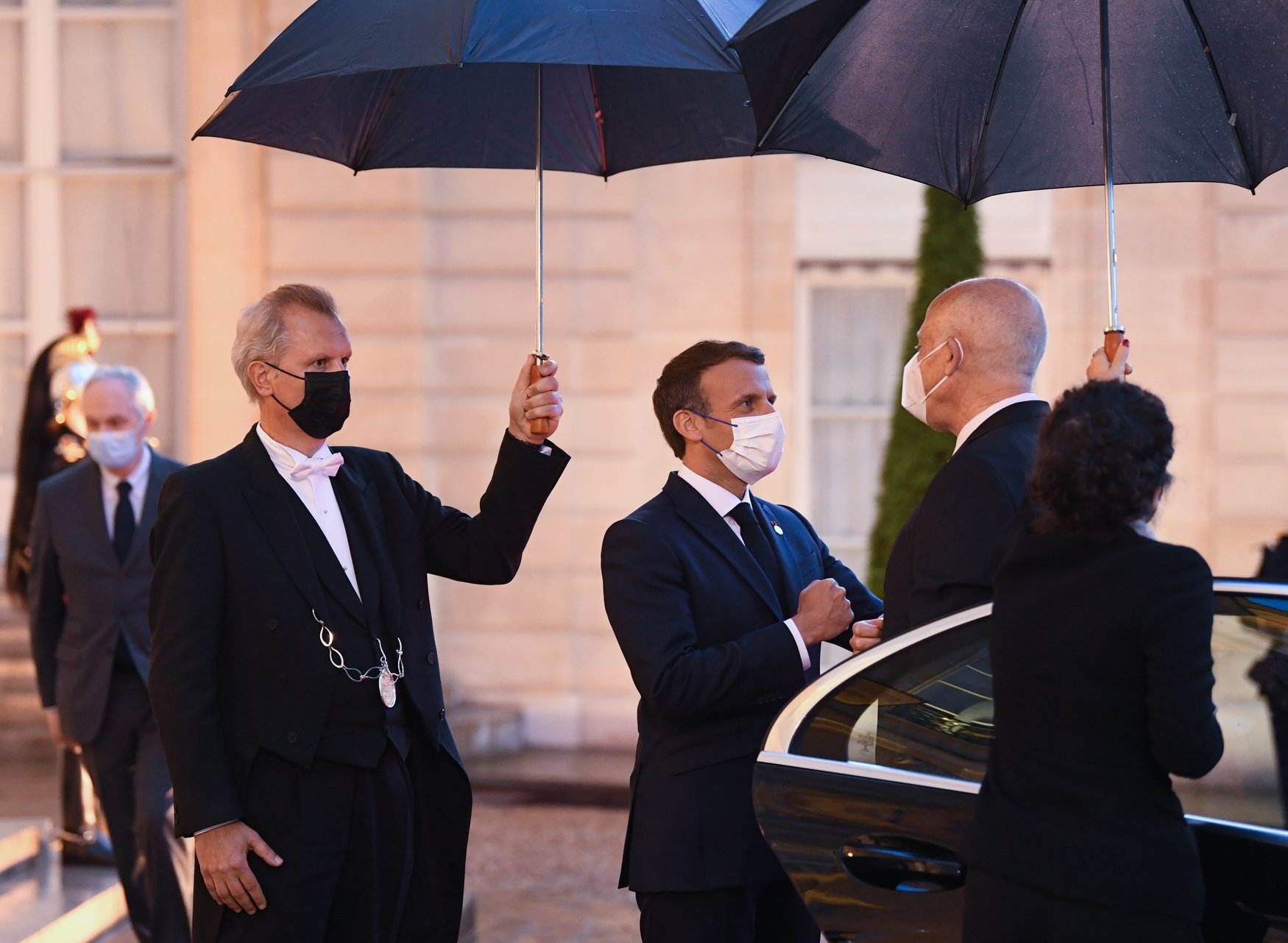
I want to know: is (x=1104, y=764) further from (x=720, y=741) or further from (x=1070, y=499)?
(x=720, y=741)

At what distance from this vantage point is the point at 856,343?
10055 millimetres

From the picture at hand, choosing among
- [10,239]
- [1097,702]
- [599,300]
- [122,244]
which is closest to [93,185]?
[122,244]

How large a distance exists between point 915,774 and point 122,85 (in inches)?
364

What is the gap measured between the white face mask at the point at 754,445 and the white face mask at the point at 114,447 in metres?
3.02

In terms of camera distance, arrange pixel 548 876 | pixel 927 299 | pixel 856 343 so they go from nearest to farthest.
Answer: pixel 548 876 < pixel 927 299 < pixel 856 343

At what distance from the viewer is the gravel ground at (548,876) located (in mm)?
5805

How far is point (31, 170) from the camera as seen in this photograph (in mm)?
10539

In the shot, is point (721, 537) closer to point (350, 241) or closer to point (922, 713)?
point (922, 713)

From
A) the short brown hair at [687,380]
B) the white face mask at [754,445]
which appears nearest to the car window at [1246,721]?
the white face mask at [754,445]

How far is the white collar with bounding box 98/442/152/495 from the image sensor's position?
5.84 m

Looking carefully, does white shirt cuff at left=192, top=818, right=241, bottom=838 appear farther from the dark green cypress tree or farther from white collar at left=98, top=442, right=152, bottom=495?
the dark green cypress tree

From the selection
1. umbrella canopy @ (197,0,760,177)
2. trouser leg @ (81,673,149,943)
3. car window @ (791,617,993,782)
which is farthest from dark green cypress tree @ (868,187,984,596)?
car window @ (791,617,993,782)

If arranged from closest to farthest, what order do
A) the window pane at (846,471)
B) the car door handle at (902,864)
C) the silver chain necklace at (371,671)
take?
the car door handle at (902,864)
the silver chain necklace at (371,671)
the window pane at (846,471)

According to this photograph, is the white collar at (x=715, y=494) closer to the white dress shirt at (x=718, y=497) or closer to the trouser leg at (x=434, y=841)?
the white dress shirt at (x=718, y=497)
